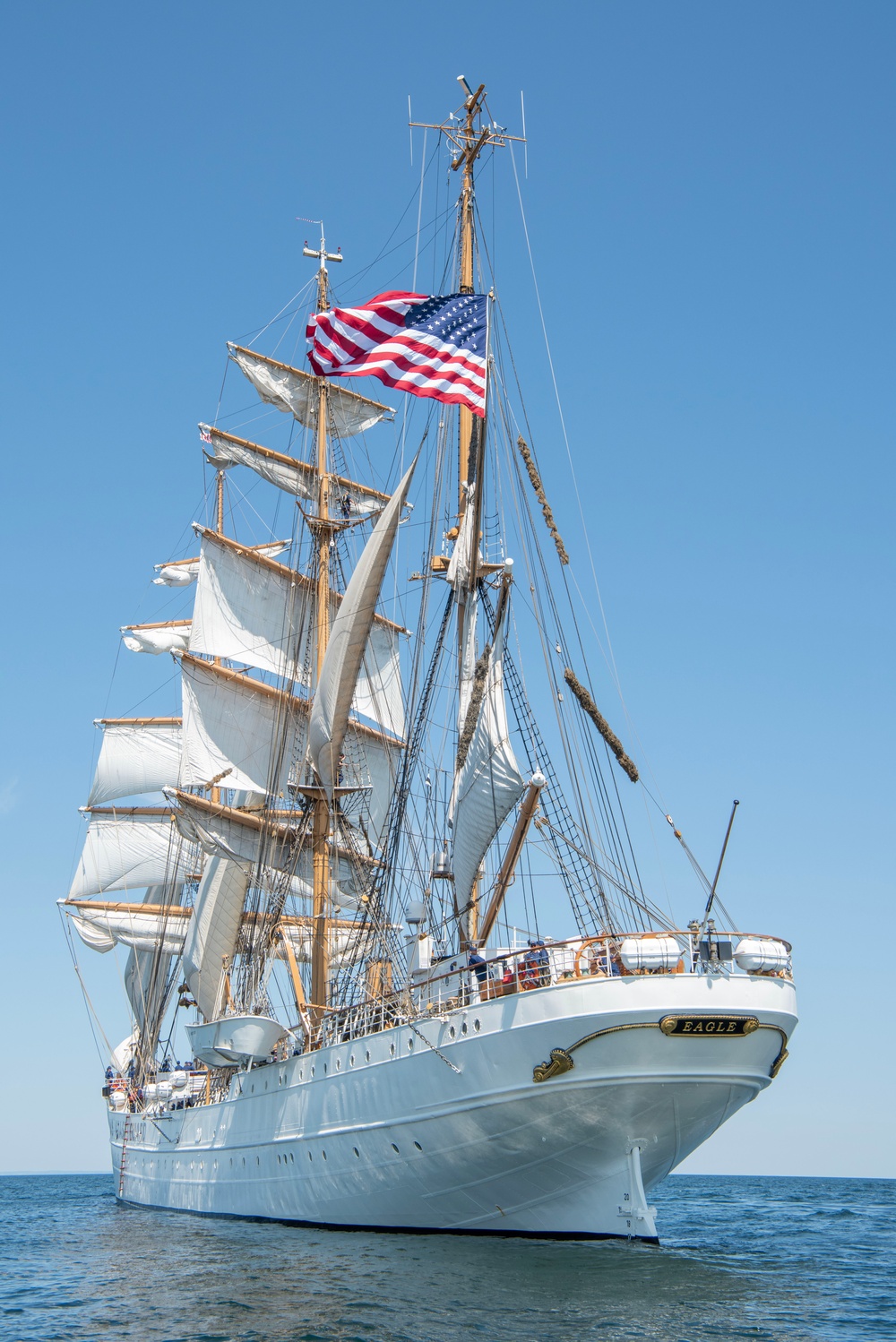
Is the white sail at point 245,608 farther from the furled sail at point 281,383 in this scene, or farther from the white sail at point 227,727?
the furled sail at point 281,383

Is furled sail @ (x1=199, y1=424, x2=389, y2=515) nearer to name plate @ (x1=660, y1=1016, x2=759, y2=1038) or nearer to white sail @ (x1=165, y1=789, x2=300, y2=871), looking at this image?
white sail @ (x1=165, y1=789, x2=300, y2=871)

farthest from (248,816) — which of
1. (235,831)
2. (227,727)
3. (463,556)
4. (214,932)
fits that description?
(463,556)

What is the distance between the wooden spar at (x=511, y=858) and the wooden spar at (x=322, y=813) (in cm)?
711

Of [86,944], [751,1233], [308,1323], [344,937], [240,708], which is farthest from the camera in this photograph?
[86,944]

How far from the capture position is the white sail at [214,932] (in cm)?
4078

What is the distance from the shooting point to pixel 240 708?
47.7 meters

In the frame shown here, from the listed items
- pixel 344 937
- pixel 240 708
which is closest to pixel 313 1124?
pixel 240 708

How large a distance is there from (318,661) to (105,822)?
22.0m

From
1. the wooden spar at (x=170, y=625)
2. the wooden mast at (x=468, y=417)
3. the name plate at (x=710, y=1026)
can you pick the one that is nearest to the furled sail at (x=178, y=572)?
the wooden spar at (x=170, y=625)

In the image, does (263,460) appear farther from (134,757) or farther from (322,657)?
(134,757)

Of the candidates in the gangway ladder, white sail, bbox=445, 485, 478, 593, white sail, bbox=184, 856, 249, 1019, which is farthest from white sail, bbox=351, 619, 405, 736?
white sail, bbox=445, 485, 478, 593

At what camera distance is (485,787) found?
87.1 ft

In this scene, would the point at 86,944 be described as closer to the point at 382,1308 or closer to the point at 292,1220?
the point at 292,1220

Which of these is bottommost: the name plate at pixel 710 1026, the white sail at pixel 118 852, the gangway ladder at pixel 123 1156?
the gangway ladder at pixel 123 1156
